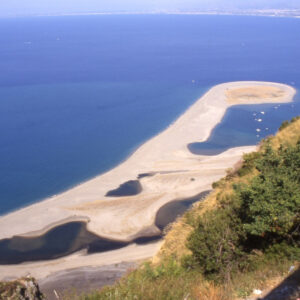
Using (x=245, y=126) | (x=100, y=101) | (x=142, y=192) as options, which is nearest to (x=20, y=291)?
(x=142, y=192)

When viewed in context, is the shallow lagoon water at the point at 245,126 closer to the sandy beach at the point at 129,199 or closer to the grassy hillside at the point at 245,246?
the sandy beach at the point at 129,199

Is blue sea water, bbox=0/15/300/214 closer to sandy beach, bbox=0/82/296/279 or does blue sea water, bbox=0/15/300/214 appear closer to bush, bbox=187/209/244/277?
sandy beach, bbox=0/82/296/279

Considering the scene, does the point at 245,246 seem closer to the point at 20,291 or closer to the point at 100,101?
the point at 20,291

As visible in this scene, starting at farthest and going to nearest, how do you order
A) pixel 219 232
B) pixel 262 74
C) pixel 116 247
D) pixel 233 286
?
1. pixel 262 74
2. pixel 116 247
3. pixel 219 232
4. pixel 233 286

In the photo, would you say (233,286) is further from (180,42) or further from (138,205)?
(180,42)

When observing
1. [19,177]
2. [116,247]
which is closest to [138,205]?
[116,247]

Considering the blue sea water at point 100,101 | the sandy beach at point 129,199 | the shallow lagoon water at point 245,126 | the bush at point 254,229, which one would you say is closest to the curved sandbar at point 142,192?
the sandy beach at point 129,199

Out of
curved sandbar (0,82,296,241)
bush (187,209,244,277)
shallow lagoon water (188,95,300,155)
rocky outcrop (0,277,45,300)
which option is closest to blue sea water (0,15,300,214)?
shallow lagoon water (188,95,300,155)
